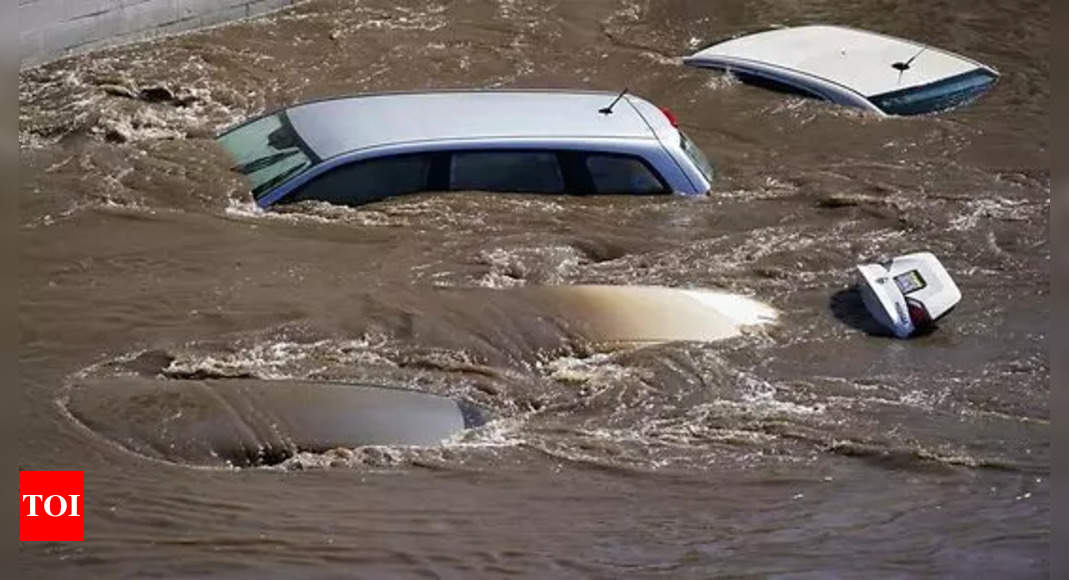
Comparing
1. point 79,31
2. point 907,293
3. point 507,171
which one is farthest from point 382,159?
point 79,31

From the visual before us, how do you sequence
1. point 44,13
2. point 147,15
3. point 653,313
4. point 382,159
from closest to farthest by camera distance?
1. point 653,313
2. point 382,159
3. point 44,13
4. point 147,15

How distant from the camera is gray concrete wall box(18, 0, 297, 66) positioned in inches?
548

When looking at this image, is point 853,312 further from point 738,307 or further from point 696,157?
point 696,157

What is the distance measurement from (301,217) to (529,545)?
3740 millimetres

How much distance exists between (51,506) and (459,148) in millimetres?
4391

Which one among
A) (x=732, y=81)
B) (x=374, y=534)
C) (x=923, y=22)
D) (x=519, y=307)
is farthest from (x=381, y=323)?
(x=923, y=22)

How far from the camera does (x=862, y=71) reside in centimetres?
1264

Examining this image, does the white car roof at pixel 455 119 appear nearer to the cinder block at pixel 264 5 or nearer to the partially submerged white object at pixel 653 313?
the partially submerged white object at pixel 653 313

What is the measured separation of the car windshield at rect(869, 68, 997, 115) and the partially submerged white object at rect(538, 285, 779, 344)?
3171 mm

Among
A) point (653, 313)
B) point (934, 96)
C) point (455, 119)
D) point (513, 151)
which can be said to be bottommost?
point (653, 313)

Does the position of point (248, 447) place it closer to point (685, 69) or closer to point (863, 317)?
point (863, 317)

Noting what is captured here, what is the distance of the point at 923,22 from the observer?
55.1 feet

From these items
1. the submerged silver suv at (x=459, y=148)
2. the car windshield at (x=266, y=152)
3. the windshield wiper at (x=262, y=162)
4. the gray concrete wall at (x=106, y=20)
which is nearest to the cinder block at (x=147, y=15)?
the gray concrete wall at (x=106, y=20)

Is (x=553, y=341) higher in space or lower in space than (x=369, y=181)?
lower
